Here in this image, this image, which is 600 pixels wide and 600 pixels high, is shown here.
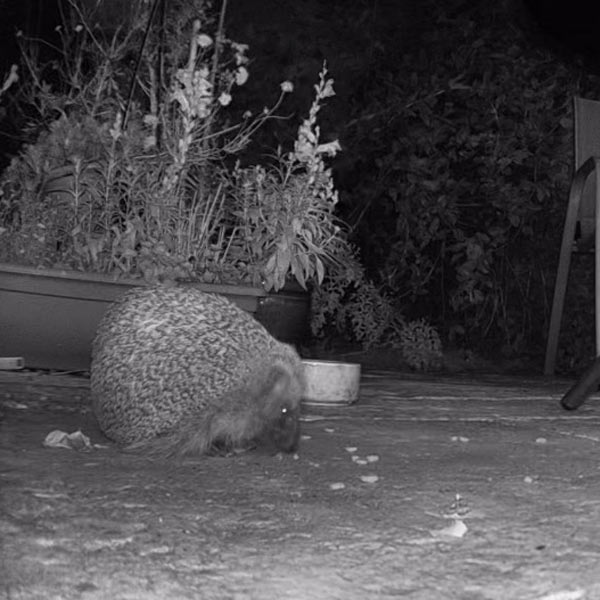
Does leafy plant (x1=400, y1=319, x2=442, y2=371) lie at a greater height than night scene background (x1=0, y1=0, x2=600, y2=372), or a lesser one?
lesser

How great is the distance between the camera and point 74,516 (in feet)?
5.14

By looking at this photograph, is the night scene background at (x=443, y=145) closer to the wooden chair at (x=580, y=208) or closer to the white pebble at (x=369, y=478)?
the wooden chair at (x=580, y=208)

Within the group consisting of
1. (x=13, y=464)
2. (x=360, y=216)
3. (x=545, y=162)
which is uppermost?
(x=545, y=162)

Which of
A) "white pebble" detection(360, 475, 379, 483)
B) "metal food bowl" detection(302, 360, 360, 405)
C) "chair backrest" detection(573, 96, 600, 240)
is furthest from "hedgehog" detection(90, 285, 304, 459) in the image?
"chair backrest" detection(573, 96, 600, 240)

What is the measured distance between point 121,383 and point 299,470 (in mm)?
525

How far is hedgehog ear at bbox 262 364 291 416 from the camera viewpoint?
7.15 feet

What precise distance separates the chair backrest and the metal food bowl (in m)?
1.49

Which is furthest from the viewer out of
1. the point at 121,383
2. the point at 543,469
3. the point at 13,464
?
the point at 121,383

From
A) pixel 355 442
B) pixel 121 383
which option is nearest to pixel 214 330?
pixel 121 383

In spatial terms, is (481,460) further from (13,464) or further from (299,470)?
(13,464)

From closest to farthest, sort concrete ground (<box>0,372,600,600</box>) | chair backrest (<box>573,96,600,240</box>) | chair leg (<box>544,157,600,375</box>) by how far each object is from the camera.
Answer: concrete ground (<box>0,372,600,600</box>), chair leg (<box>544,157,600,375</box>), chair backrest (<box>573,96,600,240</box>)

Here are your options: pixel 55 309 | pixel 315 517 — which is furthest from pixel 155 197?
pixel 315 517

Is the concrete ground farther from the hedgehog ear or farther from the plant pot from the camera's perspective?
the plant pot

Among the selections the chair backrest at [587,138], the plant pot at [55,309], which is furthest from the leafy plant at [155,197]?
the chair backrest at [587,138]
